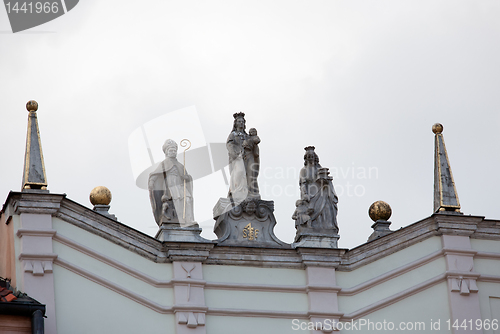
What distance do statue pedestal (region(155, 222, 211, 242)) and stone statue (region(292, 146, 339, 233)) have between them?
87.0 inches

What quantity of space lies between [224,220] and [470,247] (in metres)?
5.18

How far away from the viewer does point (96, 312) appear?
21.8m

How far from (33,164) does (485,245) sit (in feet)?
31.0

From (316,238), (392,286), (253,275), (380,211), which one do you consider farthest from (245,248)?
(380,211)

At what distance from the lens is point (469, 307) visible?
23688 mm

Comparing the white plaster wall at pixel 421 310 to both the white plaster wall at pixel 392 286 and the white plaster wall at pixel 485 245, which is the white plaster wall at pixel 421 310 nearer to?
the white plaster wall at pixel 392 286

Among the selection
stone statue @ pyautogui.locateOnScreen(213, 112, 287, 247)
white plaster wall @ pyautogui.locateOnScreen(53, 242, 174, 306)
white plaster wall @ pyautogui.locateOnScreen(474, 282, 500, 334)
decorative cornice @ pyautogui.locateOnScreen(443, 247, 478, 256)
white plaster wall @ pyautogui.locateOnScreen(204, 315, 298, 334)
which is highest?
stone statue @ pyautogui.locateOnScreen(213, 112, 287, 247)

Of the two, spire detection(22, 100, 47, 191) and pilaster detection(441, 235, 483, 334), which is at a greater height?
spire detection(22, 100, 47, 191)

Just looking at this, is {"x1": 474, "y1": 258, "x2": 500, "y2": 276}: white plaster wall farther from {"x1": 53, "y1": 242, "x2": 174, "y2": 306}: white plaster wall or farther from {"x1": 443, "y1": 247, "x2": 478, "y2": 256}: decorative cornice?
{"x1": 53, "y1": 242, "x2": 174, "y2": 306}: white plaster wall

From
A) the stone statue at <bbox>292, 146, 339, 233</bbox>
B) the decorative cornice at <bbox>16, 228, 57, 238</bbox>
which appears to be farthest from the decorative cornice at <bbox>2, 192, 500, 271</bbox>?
the stone statue at <bbox>292, 146, 339, 233</bbox>

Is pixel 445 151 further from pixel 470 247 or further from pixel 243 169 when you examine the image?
pixel 243 169

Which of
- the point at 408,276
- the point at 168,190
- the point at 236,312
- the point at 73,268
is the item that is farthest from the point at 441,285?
the point at 73,268

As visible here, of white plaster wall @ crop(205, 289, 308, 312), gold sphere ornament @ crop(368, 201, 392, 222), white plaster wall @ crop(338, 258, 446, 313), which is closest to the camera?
white plaster wall @ crop(205, 289, 308, 312)

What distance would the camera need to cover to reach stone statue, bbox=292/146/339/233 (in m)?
23.8
